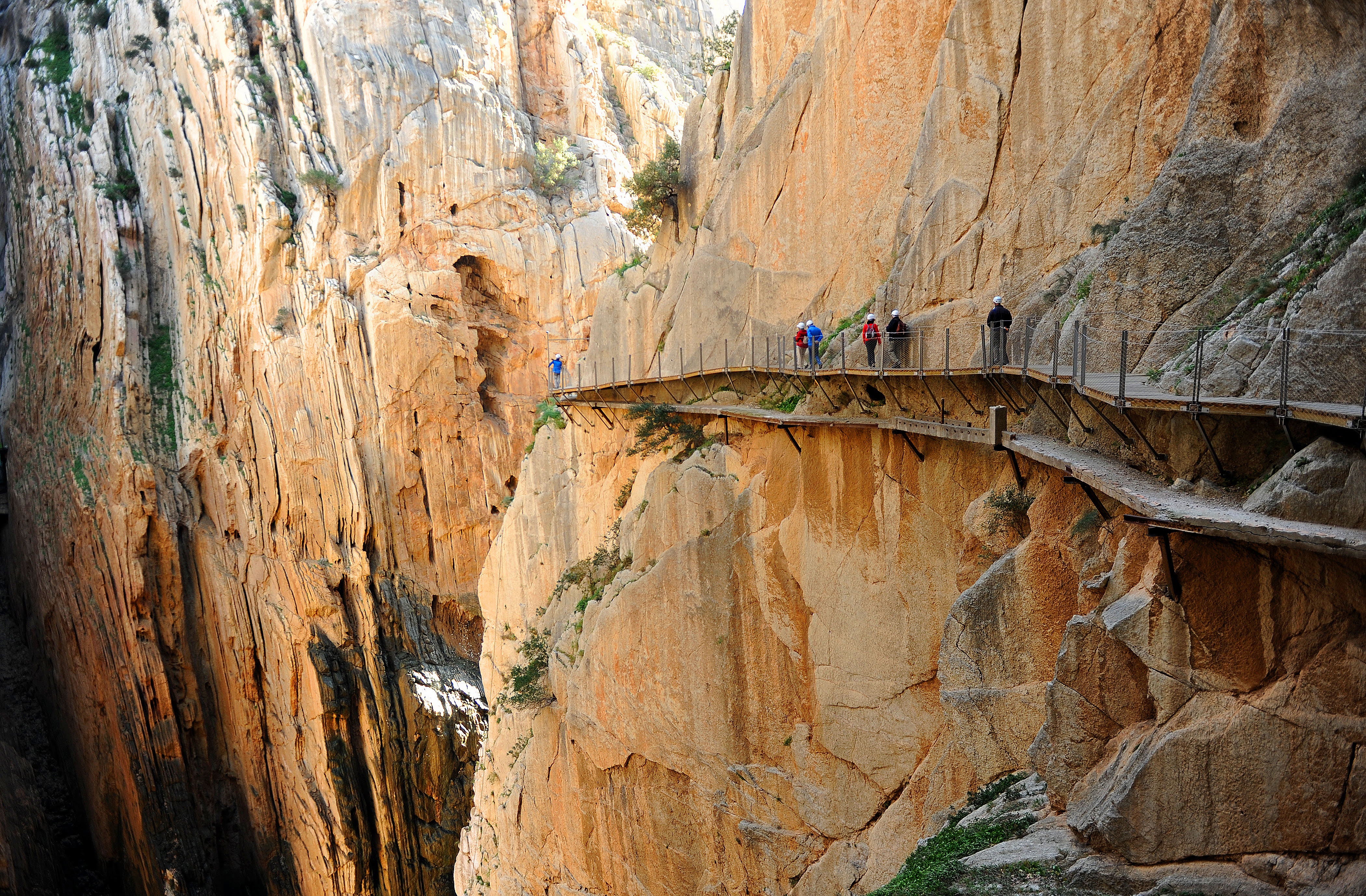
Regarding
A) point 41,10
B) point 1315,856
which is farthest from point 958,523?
point 41,10

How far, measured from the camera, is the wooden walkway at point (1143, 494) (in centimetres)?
568

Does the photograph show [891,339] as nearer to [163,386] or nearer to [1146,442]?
[1146,442]

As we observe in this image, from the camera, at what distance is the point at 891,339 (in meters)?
13.5

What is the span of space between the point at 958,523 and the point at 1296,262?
492 cm

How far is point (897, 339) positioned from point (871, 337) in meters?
0.38

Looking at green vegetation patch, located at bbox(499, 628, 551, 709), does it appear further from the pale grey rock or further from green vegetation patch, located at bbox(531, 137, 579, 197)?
green vegetation patch, located at bbox(531, 137, 579, 197)

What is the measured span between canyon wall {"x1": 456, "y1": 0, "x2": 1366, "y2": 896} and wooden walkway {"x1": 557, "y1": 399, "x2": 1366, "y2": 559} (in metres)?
0.28

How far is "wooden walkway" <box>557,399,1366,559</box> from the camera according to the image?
5684mm

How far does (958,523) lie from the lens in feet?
38.6

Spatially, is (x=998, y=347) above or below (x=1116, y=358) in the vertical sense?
above

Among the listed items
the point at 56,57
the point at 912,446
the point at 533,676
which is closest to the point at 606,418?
the point at 533,676

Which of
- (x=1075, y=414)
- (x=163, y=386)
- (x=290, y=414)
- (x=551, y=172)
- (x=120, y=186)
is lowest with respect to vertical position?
(x=1075, y=414)

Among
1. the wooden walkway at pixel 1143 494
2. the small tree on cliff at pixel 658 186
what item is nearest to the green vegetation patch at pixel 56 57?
the small tree on cliff at pixel 658 186

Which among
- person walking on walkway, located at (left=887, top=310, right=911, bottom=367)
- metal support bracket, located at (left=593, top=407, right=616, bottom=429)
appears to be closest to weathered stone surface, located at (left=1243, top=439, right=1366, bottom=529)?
person walking on walkway, located at (left=887, top=310, right=911, bottom=367)
